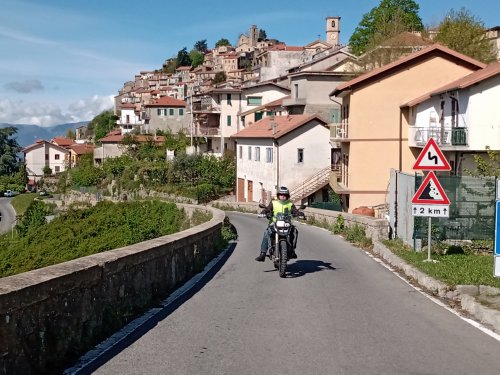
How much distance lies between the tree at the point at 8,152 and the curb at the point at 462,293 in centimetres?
12167

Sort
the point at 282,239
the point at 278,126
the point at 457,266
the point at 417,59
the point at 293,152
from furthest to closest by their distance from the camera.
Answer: the point at 278,126, the point at 293,152, the point at 417,59, the point at 282,239, the point at 457,266

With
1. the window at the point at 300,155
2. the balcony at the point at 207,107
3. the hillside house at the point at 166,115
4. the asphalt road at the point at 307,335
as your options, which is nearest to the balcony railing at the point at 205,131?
the balcony at the point at 207,107

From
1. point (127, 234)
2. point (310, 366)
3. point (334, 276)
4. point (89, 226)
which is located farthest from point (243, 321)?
point (89, 226)

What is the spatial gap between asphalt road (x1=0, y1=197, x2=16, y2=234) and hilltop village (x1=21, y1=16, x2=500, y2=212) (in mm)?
17258

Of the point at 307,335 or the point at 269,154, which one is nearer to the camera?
the point at 307,335

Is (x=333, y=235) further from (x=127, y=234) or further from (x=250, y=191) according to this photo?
(x=250, y=191)

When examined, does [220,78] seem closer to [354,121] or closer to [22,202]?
[22,202]

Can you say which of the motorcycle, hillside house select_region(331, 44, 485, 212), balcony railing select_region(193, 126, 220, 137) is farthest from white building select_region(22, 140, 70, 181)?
the motorcycle

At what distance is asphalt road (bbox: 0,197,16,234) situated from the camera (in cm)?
7521

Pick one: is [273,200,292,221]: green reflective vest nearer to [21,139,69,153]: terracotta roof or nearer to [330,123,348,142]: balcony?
[330,123,348,142]: balcony

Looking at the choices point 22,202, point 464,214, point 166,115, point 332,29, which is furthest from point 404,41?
point 332,29

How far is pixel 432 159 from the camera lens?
45.5 ft

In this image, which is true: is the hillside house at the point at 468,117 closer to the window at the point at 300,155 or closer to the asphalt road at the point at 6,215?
the window at the point at 300,155

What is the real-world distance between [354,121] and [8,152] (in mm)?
102173
